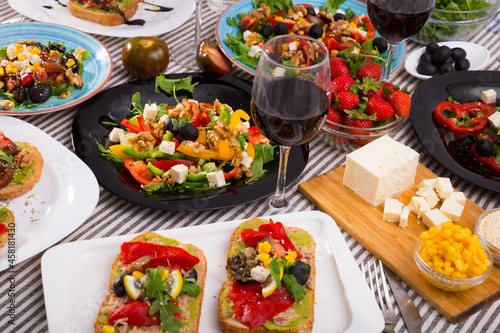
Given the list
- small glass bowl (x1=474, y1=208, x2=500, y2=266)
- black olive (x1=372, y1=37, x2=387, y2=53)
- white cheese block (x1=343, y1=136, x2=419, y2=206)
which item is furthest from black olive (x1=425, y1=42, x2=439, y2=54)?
small glass bowl (x1=474, y1=208, x2=500, y2=266)

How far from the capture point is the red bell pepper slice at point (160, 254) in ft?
5.24

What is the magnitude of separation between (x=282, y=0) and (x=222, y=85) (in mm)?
806

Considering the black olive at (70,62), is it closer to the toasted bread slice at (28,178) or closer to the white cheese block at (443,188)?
the toasted bread slice at (28,178)

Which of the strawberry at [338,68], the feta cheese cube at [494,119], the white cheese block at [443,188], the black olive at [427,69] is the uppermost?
the strawberry at [338,68]

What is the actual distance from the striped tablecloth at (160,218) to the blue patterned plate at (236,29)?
0.44 ft

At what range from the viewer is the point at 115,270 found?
5.33 feet

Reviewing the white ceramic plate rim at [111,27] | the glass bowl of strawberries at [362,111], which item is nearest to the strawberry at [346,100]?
the glass bowl of strawberries at [362,111]

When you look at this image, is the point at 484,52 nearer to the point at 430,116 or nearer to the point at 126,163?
the point at 430,116

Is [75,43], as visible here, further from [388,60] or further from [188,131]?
[388,60]

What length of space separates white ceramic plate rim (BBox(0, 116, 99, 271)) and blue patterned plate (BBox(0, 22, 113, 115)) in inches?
13.1

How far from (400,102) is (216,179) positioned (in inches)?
33.7

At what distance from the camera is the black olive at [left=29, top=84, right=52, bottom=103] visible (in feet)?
7.61

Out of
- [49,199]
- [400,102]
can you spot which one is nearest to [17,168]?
[49,199]

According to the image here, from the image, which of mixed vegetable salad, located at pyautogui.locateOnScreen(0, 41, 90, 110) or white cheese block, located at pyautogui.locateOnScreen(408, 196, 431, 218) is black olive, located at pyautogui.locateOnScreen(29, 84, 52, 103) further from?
white cheese block, located at pyautogui.locateOnScreen(408, 196, 431, 218)
